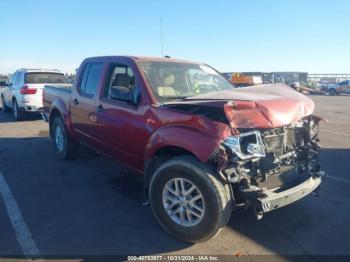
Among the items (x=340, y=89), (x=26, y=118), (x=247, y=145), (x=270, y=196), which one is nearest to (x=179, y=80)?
(x=247, y=145)

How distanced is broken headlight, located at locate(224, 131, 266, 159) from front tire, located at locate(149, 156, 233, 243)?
320 millimetres

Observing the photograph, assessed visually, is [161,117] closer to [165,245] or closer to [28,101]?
[165,245]

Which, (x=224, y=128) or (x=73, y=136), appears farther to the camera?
(x=73, y=136)

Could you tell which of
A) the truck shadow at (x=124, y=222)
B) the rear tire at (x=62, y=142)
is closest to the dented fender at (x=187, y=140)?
the truck shadow at (x=124, y=222)

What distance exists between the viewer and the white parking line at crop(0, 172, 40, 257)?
3479mm

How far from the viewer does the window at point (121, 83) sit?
171 inches

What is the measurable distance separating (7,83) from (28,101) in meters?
2.74

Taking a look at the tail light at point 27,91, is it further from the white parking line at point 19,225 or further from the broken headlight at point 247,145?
the broken headlight at point 247,145

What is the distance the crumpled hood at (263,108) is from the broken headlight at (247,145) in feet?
0.41

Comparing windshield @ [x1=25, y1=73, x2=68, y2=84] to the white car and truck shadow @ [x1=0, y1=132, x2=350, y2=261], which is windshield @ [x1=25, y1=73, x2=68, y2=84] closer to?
the white car

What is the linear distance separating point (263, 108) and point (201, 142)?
2.46ft

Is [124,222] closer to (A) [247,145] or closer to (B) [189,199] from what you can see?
(B) [189,199]

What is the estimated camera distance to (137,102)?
169 inches

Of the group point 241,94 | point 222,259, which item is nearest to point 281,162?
point 241,94
